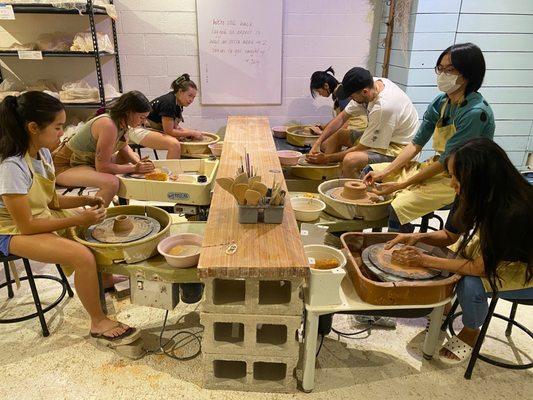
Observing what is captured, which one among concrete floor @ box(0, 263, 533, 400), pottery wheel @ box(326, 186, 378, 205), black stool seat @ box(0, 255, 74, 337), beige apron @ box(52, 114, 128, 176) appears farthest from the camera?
beige apron @ box(52, 114, 128, 176)

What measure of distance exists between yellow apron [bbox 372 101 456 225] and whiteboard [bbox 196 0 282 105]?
236 cm

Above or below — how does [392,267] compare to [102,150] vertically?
below

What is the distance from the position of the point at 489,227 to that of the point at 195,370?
1443mm

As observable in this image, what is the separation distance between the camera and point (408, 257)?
1726 mm

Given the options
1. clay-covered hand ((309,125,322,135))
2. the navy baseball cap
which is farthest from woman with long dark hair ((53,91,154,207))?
clay-covered hand ((309,125,322,135))

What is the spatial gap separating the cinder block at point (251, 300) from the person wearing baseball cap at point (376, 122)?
152cm

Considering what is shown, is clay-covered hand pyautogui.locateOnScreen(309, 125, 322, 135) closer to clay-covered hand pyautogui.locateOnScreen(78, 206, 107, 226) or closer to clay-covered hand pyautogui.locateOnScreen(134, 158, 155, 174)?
clay-covered hand pyautogui.locateOnScreen(134, 158, 155, 174)

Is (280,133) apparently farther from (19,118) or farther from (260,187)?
(19,118)

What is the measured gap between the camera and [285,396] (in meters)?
1.74

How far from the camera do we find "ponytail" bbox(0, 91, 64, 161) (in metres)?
1.72

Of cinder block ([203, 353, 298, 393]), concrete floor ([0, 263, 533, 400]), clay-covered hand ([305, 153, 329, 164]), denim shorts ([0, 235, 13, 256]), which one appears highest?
clay-covered hand ([305, 153, 329, 164])

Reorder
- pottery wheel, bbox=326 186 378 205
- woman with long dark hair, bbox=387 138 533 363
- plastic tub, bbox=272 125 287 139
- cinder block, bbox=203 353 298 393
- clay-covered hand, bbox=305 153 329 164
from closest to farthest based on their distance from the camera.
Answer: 1. woman with long dark hair, bbox=387 138 533 363
2. cinder block, bbox=203 353 298 393
3. pottery wheel, bbox=326 186 378 205
4. clay-covered hand, bbox=305 153 329 164
5. plastic tub, bbox=272 125 287 139

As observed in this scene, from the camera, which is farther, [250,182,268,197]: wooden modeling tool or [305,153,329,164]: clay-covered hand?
[305,153,329,164]: clay-covered hand

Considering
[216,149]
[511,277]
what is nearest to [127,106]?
[216,149]
